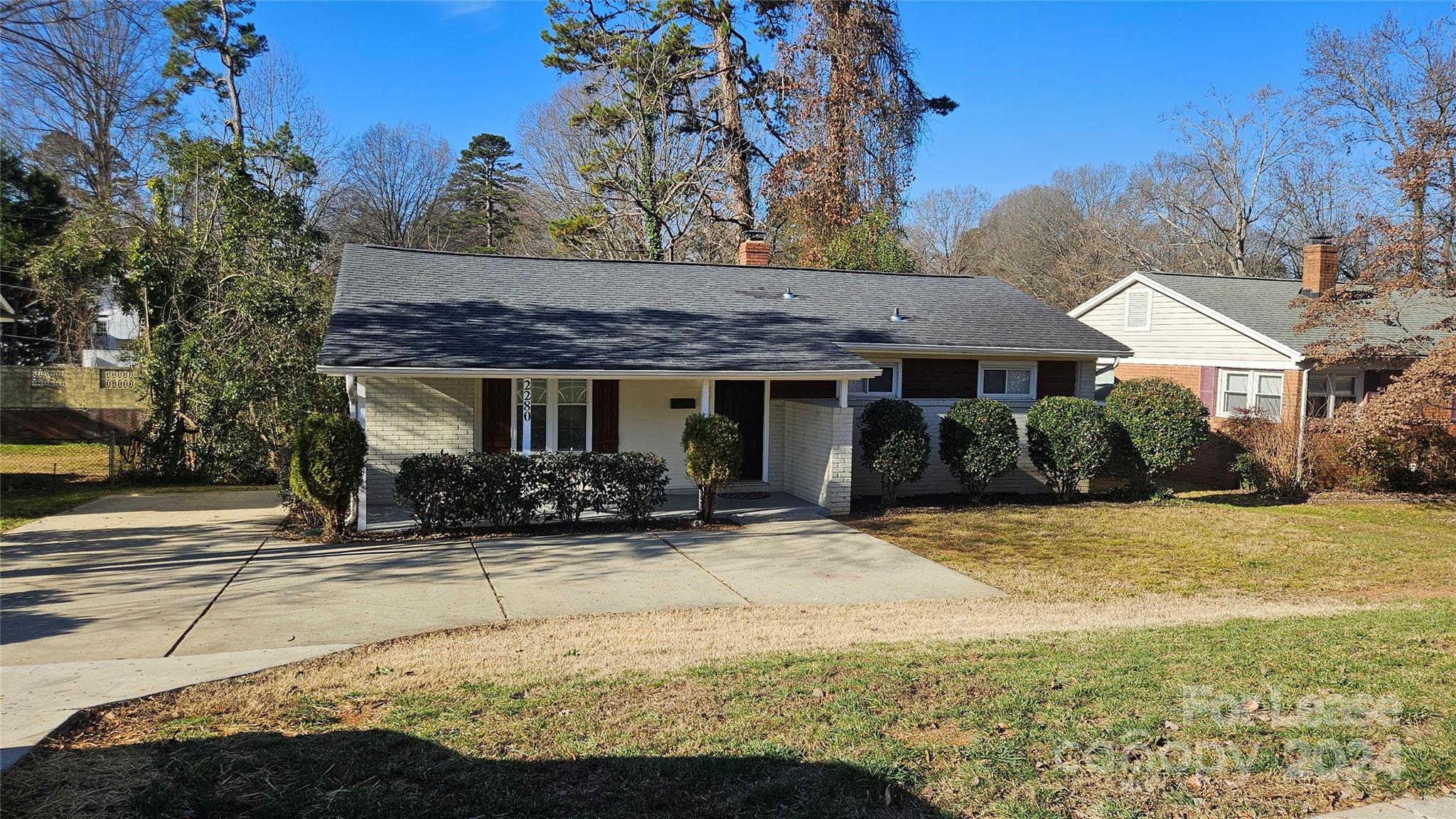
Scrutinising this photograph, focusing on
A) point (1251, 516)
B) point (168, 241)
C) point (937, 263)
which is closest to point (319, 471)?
point (168, 241)

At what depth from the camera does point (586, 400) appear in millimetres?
14078

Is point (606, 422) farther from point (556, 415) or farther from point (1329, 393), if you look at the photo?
point (1329, 393)

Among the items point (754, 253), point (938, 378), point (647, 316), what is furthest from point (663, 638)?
point (754, 253)

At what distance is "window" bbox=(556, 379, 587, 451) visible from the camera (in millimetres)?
13938

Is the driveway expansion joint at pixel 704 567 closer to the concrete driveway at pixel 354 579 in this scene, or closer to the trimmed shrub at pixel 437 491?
the concrete driveway at pixel 354 579

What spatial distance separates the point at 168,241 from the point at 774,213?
1609cm

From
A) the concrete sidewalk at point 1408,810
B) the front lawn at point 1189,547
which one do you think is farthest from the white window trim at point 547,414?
the concrete sidewalk at point 1408,810

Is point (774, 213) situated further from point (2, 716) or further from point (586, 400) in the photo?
point (2, 716)

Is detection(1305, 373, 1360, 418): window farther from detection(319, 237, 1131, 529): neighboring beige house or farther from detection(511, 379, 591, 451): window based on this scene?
detection(511, 379, 591, 451): window

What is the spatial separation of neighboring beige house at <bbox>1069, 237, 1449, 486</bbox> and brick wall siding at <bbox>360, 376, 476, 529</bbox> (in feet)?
39.4

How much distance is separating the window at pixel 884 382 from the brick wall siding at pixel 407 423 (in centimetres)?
658

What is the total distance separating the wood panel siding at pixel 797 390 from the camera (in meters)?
15.4

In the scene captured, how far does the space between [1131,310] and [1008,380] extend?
22.6 feet

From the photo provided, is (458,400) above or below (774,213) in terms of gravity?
below
